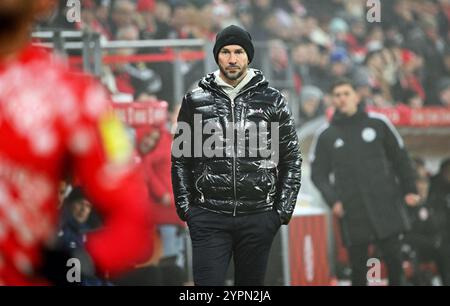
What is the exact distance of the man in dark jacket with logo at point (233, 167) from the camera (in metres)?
4.75

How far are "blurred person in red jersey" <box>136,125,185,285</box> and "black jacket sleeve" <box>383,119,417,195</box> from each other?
171cm

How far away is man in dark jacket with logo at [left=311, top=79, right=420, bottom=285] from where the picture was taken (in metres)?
7.48

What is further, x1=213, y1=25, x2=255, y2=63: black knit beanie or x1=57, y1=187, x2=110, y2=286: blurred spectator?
x1=57, y1=187, x2=110, y2=286: blurred spectator

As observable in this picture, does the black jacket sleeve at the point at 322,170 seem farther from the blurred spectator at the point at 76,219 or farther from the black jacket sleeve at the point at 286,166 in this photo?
the black jacket sleeve at the point at 286,166

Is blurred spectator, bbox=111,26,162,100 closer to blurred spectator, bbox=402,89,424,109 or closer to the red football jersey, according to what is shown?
blurred spectator, bbox=402,89,424,109

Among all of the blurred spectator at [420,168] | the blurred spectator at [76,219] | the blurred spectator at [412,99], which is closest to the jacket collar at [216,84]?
the blurred spectator at [76,219]

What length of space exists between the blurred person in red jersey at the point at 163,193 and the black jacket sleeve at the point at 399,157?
1711 millimetres

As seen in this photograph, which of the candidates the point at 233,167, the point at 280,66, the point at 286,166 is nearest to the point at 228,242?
the point at 233,167

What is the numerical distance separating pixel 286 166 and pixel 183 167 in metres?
0.54

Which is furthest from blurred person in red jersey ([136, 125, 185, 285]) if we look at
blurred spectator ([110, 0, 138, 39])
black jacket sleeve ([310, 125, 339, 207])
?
black jacket sleeve ([310, 125, 339, 207])

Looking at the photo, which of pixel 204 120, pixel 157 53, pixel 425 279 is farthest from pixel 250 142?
pixel 425 279

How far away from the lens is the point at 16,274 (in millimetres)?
2404

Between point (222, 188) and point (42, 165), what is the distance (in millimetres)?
2513

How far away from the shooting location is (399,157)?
24.2 ft
